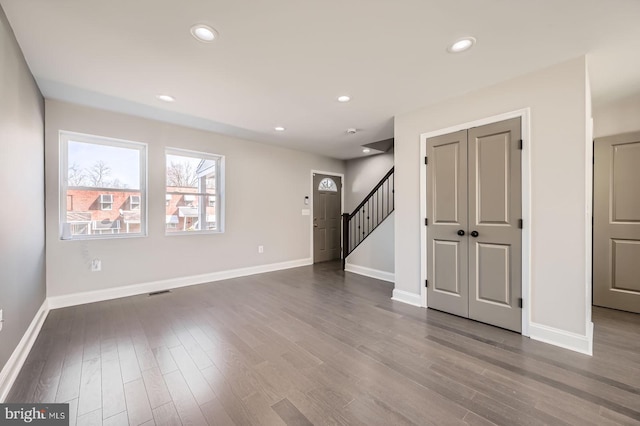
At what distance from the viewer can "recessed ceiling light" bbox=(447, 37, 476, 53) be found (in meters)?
2.00

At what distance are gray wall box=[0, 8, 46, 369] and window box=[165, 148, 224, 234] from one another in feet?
4.85

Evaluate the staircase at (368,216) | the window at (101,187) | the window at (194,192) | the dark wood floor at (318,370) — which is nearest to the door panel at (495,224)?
the dark wood floor at (318,370)

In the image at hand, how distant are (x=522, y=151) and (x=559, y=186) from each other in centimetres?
45

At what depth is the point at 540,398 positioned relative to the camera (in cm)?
164

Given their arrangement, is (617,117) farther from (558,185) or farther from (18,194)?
(18,194)

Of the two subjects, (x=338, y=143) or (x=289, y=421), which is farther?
(x=338, y=143)

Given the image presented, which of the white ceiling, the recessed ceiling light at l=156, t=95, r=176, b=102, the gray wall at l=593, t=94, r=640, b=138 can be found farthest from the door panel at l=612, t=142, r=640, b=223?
the recessed ceiling light at l=156, t=95, r=176, b=102

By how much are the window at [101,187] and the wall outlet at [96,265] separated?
338 mm

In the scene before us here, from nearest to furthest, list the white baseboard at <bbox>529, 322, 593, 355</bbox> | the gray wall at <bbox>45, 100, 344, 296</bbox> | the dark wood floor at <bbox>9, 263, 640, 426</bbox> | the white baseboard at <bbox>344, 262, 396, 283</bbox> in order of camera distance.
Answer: the dark wood floor at <bbox>9, 263, 640, 426</bbox> → the white baseboard at <bbox>529, 322, 593, 355</bbox> → the gray wall at <bbox>45, 100, 344, 296</bbox> → the white baseboard at <bbox>344, 262, 396, 283</bbox>

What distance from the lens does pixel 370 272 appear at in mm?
4918

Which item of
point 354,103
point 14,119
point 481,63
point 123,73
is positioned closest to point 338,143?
point 354,103

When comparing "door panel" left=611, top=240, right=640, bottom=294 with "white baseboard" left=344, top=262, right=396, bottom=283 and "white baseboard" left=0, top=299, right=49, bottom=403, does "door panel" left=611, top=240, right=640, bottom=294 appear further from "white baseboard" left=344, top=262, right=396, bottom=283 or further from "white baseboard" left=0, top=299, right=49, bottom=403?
"white baseboard" left=0, top=299, right=49, bottom=403

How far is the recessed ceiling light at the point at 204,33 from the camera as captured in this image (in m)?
1.88

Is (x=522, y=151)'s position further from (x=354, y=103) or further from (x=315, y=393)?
(x=315, y=393)
